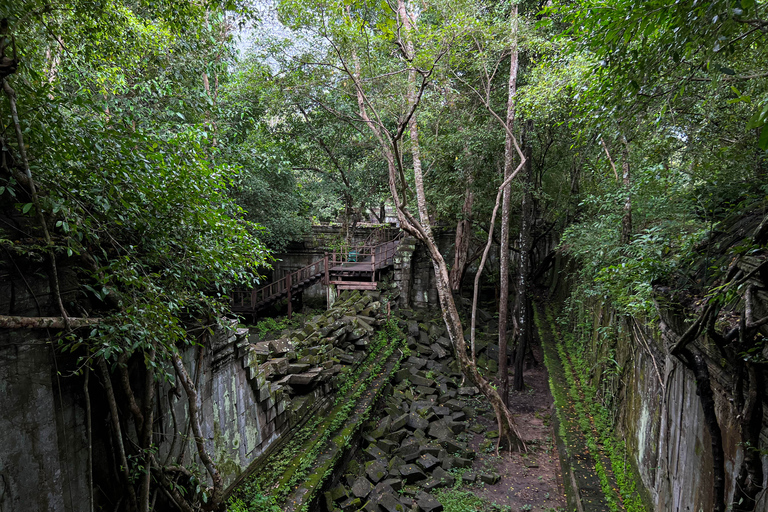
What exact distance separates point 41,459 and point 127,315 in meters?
1.31

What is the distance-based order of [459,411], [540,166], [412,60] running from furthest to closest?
1. [540,166]
2. [459,411]
3. [412,60]

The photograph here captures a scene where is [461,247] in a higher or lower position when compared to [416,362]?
higher

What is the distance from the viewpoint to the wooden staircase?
14828 millimetres

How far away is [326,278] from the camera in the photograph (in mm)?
14789

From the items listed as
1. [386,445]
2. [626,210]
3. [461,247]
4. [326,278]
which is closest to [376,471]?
[386,445]

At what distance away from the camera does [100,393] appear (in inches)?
145

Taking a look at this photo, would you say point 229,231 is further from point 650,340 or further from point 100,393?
point 650,340

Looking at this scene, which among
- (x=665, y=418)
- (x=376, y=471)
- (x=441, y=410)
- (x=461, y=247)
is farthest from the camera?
(x=461, y=247)

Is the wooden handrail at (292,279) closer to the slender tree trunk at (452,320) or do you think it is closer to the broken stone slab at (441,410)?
the broken stone slab at (441,410)

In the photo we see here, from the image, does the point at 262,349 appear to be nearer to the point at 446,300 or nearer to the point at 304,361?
the point at 304,361

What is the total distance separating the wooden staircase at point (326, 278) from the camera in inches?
584

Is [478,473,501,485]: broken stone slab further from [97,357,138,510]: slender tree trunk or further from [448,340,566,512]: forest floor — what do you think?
[97,357,138,510]: slender tree trunk

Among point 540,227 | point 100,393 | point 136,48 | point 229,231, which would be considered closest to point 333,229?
point 540,227

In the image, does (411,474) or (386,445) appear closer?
(411,474)
